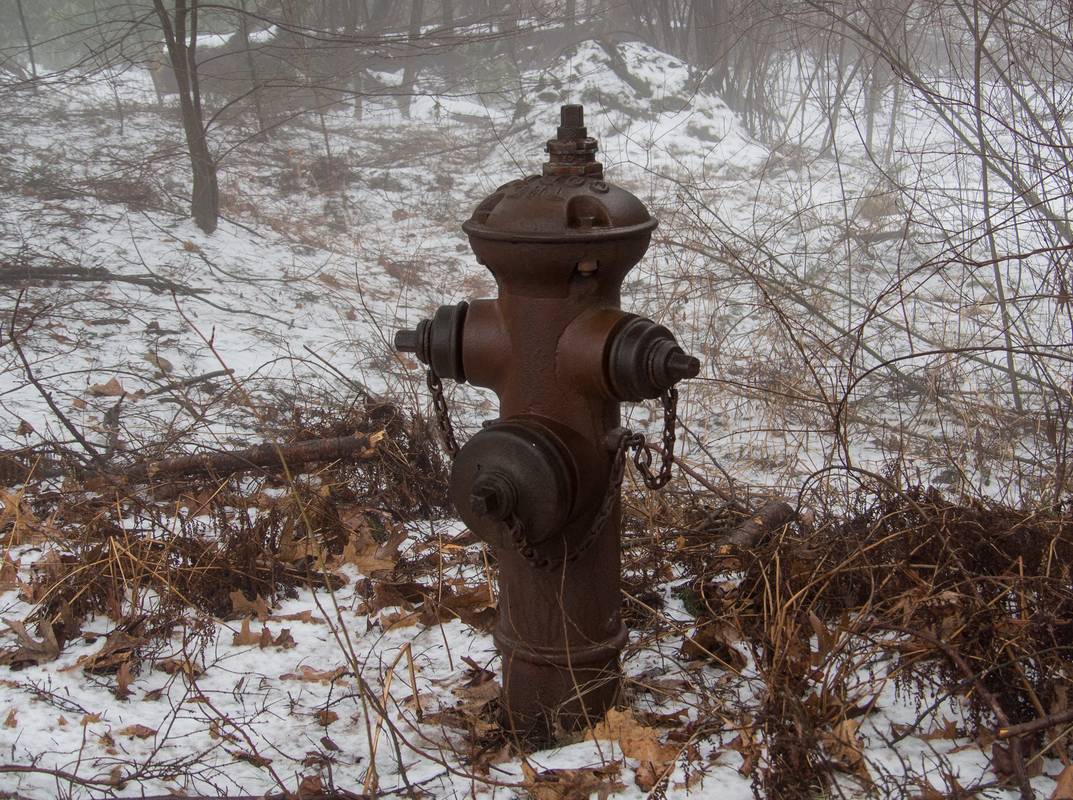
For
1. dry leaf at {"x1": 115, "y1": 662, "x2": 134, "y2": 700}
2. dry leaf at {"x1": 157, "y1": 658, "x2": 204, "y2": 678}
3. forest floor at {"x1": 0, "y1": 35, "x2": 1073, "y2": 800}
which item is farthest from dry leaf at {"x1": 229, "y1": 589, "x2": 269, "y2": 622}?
dry leaf at {"x1": 115, "y1": 662, "x2": 134, "y2": 700}

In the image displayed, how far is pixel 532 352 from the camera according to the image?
2211 millimetres

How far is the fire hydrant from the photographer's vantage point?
2109 mm

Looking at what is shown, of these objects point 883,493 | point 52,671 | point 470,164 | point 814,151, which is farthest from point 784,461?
point 814,151

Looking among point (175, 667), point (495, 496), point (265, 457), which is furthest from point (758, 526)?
point (265, 457)

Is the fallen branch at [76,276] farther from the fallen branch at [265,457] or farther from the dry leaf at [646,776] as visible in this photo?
the dry leaf at [646,776]

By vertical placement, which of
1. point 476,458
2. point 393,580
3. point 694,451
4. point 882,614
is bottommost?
point 694,451

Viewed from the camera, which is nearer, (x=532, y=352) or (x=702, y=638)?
(x=532, y=352)

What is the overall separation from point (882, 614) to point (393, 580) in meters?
1.50

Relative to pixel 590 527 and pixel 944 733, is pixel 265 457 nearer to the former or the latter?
pixel 590 527

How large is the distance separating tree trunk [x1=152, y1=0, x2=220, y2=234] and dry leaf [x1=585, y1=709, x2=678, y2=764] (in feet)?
23.4

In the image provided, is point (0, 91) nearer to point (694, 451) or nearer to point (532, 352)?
point (694, 451)

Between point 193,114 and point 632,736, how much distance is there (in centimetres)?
758

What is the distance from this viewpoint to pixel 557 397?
2.22 metres

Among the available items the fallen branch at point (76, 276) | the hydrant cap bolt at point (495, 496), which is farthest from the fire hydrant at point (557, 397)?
the fallen branch at point (76, 276)
